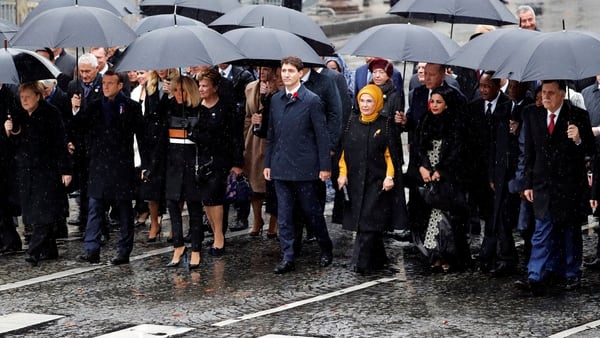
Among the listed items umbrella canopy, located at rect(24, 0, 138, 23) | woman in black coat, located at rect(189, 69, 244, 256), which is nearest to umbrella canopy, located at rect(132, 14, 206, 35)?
umbrella canopy, located at rect(24, 0, 138, 23)

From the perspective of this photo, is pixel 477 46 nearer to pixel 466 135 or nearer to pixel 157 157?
pixel 466 135

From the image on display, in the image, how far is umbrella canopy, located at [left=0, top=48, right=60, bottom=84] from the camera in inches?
504

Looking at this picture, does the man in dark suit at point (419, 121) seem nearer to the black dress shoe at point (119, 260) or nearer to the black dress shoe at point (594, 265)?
the black dress shoe at point (594, 265)

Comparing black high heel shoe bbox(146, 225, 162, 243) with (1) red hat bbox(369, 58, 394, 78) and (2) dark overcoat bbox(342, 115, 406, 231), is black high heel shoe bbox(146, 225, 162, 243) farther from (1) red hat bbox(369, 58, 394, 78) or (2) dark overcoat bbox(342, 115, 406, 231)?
(1) red hat bbox(369, 58, 394, 78)

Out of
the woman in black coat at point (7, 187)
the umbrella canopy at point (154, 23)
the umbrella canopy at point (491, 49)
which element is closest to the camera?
the umbrella canopy at point (491, 49)

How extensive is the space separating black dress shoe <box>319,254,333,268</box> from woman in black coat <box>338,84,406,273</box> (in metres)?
0.38

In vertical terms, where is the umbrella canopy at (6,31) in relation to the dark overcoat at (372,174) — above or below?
above

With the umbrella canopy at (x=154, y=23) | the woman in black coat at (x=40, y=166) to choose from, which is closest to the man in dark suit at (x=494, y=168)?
the woman in black coat at (x=40, y=166)

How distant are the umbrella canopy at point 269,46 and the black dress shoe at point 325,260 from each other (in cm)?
179

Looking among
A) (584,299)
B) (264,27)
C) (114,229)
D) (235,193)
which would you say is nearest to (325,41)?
(264,27)

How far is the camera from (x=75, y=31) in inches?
521

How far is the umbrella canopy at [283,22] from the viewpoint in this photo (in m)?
14.2

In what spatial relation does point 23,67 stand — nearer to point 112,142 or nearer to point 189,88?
point 112,142

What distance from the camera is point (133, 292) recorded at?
1185 cm
